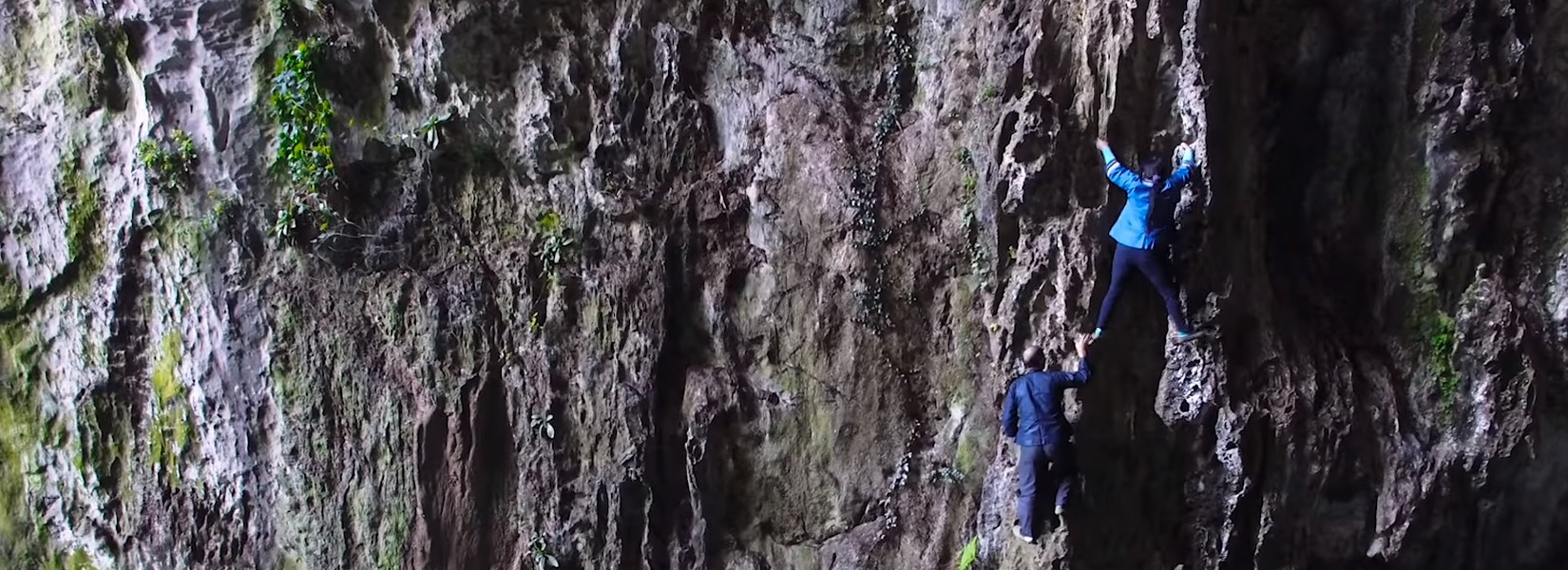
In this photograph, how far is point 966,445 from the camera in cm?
736

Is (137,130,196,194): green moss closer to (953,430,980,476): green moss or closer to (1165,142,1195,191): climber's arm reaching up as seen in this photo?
(953,430,980,476): green moss

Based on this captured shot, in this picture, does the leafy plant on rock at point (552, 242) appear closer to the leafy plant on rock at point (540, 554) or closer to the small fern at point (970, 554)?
the leafy plant on rock at point (540, 554)

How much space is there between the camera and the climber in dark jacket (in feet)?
21.6

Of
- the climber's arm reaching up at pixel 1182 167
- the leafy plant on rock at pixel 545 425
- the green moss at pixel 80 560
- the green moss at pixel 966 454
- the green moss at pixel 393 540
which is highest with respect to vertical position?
the climber's arm reaching up at pixel 1182 167

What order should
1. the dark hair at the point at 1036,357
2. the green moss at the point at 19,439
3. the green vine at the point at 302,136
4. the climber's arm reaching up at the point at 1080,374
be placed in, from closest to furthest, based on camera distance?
the climber's arm reaching up at the point at 1080,374
the dark hair at the point at 1036,357
the green vine at the point at 302,136
the green moss at the point at 19,439

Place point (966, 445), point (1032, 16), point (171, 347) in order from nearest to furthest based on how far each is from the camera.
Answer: point (1032, 16) < point (966, 445) < point (171, 347)

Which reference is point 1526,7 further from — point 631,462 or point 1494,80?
point 631,462

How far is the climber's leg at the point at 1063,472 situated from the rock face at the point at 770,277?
15 centimetres

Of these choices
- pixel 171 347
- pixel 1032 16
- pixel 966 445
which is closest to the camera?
pixel 1032 16

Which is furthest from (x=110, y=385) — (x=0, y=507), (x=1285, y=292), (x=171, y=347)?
(x=1285, y=292)

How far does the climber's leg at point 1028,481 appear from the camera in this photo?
6.62m

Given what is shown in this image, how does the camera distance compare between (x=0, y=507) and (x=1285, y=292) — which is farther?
(x=0, y=507)

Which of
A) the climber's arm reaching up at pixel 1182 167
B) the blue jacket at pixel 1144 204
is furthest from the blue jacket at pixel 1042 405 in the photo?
the climber's arm reaching up at pixel 1182 167

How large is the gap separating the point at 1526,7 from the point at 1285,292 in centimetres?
242
